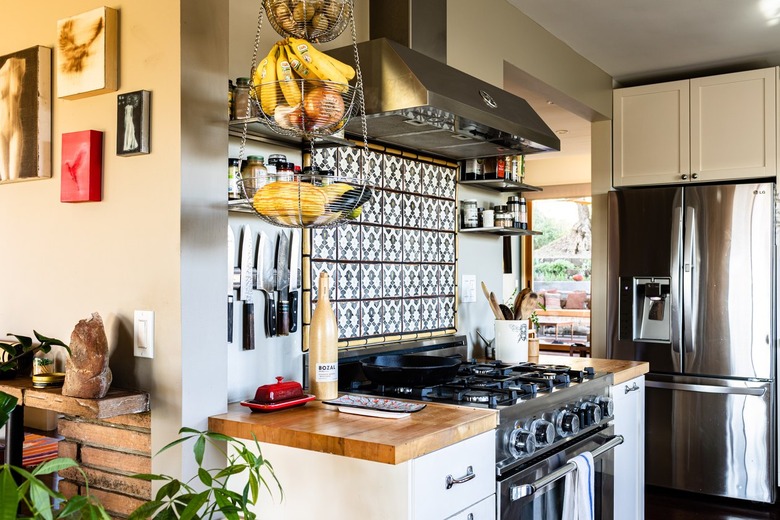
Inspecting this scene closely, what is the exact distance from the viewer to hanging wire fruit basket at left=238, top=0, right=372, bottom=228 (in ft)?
5.50

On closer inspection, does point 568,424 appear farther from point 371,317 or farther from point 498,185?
point 498,185

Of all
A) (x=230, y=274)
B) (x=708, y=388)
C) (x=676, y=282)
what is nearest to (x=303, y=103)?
(x=230, y=274)

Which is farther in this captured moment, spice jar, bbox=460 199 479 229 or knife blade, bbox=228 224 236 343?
spice jar, bbox=460 199 479 229

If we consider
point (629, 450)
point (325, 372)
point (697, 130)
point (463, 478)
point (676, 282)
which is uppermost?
point (697, 130)

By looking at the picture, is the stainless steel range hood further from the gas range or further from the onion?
the gas range

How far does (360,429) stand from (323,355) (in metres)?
0.39

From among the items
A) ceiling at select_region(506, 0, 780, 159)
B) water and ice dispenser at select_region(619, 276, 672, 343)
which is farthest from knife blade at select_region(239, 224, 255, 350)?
water and ice dispenser at select_region(619, 276, 672, 343)

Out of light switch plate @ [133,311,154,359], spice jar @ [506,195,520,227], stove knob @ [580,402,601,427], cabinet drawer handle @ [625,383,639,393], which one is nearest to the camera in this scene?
light switch plate @ [133,311,154,359]

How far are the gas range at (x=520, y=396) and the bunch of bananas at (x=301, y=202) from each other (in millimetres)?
631

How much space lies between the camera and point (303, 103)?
1.68 m

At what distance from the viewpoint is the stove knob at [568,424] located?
7.30 ft

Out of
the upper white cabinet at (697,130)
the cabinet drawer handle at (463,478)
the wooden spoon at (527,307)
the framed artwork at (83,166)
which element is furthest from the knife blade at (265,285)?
the upper white cabinet at (697,130)

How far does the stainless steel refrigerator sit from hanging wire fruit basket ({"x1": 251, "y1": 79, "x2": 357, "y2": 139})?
9.64 ft

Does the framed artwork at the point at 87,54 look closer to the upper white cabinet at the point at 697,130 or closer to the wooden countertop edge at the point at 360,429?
the wooden countertop edge at the point at 360,429
